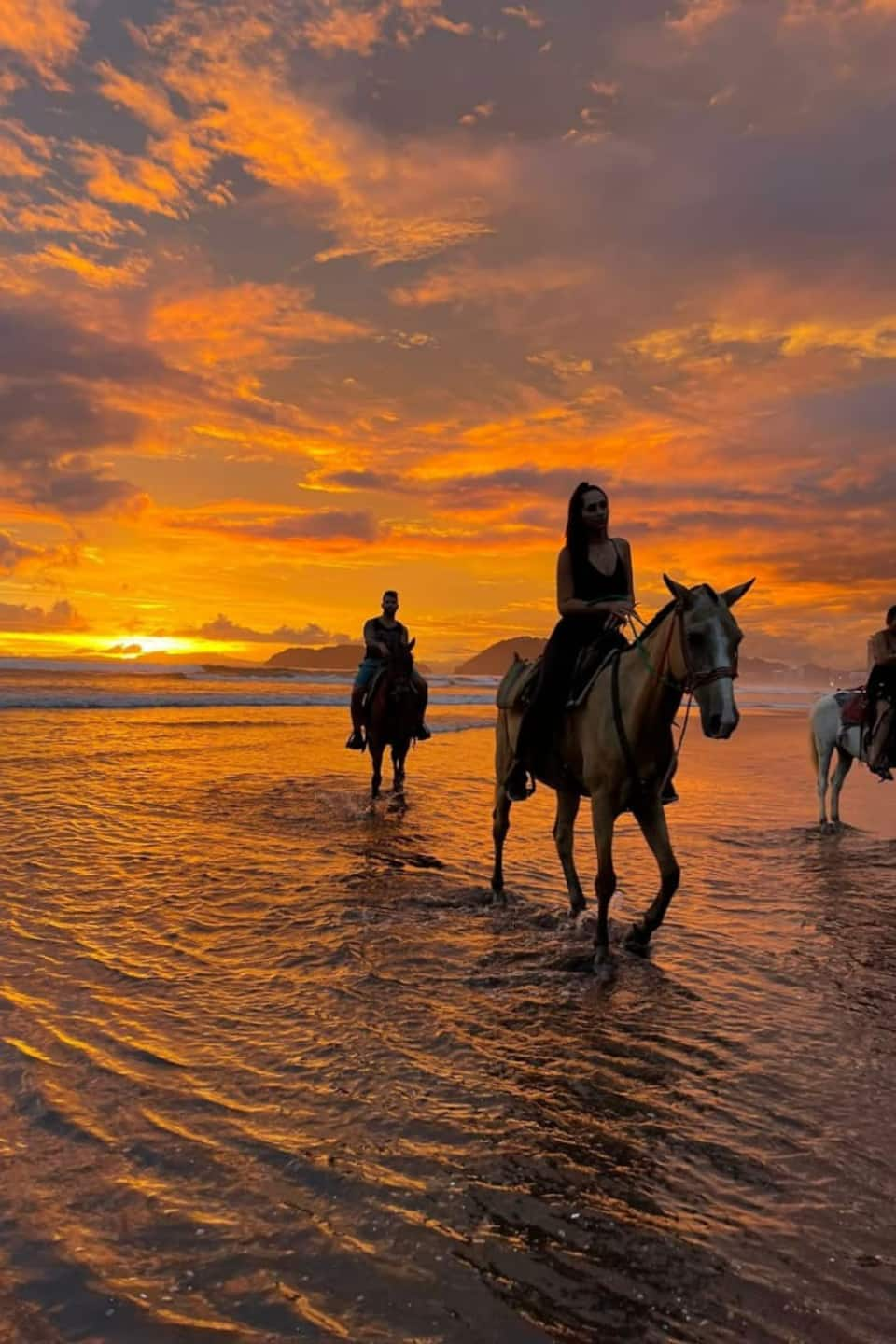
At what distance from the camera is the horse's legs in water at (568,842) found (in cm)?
689

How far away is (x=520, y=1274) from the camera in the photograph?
2.64 m

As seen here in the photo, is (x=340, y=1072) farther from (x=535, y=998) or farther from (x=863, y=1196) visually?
(x=863, y=1196)

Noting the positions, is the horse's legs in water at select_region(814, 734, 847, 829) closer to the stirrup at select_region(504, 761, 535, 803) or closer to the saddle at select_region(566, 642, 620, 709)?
the stirrup at select_region(504, 761, 535, 803)

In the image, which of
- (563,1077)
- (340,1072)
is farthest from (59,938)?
(563,1077)

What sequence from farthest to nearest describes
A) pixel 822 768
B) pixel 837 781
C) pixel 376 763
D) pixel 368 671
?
1. pixel 368 671
2. pixel 376 763
3. pixel 822 768
4. pixel 837 781

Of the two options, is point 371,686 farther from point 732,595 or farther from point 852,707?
point 732,595

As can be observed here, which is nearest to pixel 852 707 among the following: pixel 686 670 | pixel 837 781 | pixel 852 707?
pixel 852 707

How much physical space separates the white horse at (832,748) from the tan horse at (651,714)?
6.79 m

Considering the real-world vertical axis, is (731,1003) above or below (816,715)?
below

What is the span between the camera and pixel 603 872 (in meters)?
A: 5.88

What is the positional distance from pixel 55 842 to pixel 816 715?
1118 centimetres

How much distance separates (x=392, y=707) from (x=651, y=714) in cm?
808

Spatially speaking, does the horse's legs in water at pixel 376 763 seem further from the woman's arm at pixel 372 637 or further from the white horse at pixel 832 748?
the white horse at pixel 832 748

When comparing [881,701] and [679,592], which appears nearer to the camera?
[679,592]
